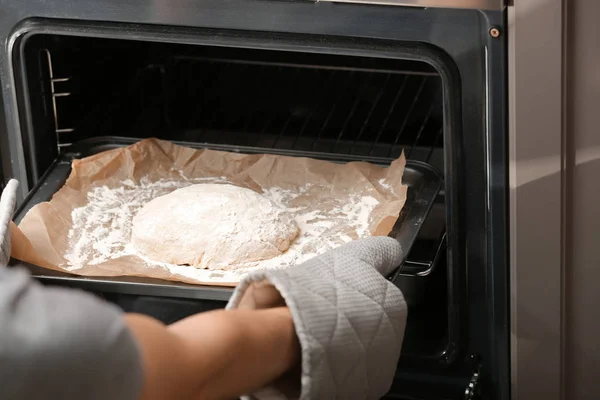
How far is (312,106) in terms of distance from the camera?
5.44ft

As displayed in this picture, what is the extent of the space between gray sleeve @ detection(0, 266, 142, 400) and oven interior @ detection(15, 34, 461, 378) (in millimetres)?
716

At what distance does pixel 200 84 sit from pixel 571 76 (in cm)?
82

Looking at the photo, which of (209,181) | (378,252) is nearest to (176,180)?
(209,181)

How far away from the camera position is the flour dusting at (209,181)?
1237 mm

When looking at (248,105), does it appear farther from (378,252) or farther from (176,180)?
(378,252)

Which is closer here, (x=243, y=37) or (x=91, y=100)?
(x=243, y=37)

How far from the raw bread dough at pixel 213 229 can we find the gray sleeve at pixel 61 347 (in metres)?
0.53

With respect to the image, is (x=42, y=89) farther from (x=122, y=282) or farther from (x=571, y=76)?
(x=571, y=76)

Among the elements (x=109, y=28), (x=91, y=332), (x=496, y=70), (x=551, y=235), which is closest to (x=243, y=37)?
(x=109, y=28)

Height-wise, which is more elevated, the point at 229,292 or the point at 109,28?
the point at 109,28

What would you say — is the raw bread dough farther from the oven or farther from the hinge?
the hinge

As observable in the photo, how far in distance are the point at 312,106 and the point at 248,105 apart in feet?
0.40

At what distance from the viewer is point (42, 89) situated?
1.36 metres

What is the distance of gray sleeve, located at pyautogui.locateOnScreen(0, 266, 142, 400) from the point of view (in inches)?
25.4
